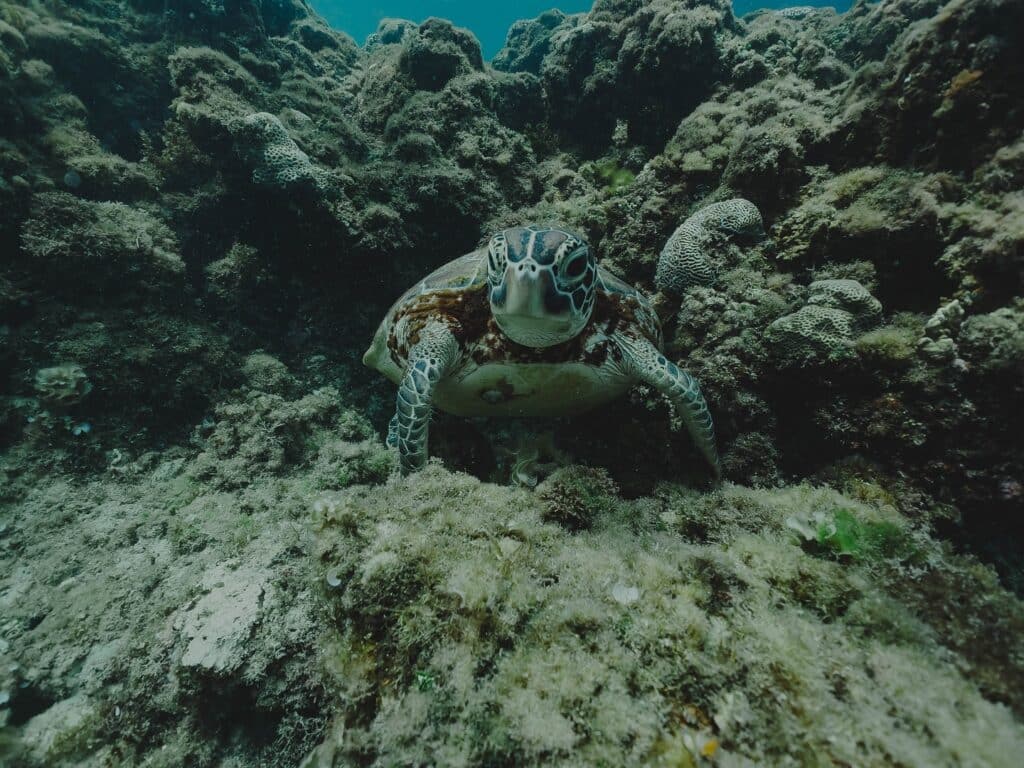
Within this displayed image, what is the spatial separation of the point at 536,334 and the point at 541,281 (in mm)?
486

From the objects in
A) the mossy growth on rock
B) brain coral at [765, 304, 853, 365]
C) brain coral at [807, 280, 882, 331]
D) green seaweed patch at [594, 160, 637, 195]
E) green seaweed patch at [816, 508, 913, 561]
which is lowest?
the mossy growth on rock

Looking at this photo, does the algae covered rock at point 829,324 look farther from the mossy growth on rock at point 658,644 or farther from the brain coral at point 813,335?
the mossy growth on rock at point 658,644

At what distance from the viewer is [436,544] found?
170 cm

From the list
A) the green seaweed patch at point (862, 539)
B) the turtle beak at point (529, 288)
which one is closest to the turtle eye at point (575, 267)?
the turtle beak at point (529, 288)

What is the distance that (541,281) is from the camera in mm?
2504

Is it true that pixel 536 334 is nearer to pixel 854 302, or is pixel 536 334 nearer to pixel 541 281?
pixel 541 281

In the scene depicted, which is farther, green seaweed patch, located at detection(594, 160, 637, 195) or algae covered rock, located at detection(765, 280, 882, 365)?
green seaweed patch, located at detection(594, 160, 637, 195)

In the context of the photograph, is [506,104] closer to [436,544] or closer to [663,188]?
[663,188]

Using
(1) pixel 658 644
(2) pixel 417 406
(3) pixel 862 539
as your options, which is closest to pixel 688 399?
(3) pixel 862 539

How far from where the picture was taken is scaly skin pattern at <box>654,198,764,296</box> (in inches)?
141

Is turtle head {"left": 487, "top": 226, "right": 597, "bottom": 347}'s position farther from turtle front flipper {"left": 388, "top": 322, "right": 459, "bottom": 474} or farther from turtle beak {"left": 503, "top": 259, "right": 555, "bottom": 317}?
turtle front flipper {"left": 388, "top": 322, "right": 459, "bottom": 474}

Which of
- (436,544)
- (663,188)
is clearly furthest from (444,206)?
(436,544)

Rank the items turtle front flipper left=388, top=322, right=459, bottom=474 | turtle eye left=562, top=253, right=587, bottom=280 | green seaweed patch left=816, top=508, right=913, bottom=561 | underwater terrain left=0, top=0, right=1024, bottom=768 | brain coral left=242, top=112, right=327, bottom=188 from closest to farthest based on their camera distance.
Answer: underwater terrain left=0, top=0, right=1024, bottom=768
green seaweed patch left=816, top=508, right=913, bottom=561
turtle eye left=562, top=253, right=587, bottom=280
turtle front flipper left=388, top=322, right=459, bottom=474
brain coral left=242, top=112, right=327, bottom=188

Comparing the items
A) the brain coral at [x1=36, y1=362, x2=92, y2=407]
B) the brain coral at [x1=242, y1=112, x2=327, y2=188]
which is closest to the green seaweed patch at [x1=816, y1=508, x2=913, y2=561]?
the brain coral at [x1=242, y1=112, x2=327, y2=188]
